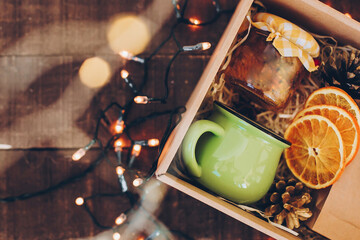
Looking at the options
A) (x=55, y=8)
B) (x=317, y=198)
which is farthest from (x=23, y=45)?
(x=317, y=198)

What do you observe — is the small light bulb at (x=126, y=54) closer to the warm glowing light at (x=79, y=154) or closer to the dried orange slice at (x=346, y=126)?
the warm glowing light at (x=79, y=154)

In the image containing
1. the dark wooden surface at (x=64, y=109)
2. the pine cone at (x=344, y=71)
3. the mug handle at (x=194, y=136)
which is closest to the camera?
the mug handle at (x=194, y=136)

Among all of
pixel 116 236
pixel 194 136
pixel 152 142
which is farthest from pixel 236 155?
pixel 116 236

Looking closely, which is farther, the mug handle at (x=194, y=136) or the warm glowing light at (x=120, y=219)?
the warm glowing light at (x=120, y=219)

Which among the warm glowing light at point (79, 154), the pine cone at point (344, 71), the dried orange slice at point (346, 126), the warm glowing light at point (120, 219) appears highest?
the pine cone at point (344, 71)

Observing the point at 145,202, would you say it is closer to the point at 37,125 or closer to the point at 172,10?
the point at 37,125

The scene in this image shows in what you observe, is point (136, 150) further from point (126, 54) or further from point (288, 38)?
point (288, 38)

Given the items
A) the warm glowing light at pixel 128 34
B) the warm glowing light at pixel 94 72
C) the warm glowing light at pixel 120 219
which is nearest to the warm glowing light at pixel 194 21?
the warm glowing light at pixel 128 34
